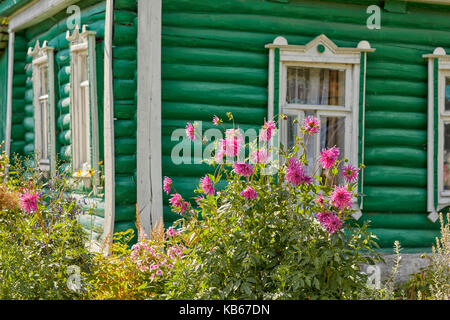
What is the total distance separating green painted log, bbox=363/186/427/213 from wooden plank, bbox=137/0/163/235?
2.47 metres

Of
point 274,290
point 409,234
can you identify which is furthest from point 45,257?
point 409,234

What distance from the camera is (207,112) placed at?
20.5 feet

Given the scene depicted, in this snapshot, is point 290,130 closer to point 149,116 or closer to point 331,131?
point 331,131

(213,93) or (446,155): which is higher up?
(213,93)

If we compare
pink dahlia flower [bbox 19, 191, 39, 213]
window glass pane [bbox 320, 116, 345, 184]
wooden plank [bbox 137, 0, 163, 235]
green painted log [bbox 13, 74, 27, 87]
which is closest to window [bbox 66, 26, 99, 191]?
wooden plank [bbox 137, 0, 163, 235]

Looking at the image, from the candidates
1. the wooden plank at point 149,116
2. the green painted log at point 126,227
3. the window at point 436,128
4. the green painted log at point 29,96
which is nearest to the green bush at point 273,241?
the wooden plank at point 149,116

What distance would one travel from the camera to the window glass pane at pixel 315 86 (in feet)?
21.7

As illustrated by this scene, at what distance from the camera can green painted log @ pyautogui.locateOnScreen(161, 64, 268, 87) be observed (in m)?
6.13

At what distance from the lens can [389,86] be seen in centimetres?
693

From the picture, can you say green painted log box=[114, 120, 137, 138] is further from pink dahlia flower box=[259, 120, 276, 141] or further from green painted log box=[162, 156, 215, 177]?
pink dahlia flower box=[259, 120, 276, 141]

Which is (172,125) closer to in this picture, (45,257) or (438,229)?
(45,257)

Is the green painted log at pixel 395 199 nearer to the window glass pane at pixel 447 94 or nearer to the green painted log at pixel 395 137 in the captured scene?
the green painted log at pixel 395 137

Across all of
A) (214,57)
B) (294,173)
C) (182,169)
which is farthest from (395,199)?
(294,173)

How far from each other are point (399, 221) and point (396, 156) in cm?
76
